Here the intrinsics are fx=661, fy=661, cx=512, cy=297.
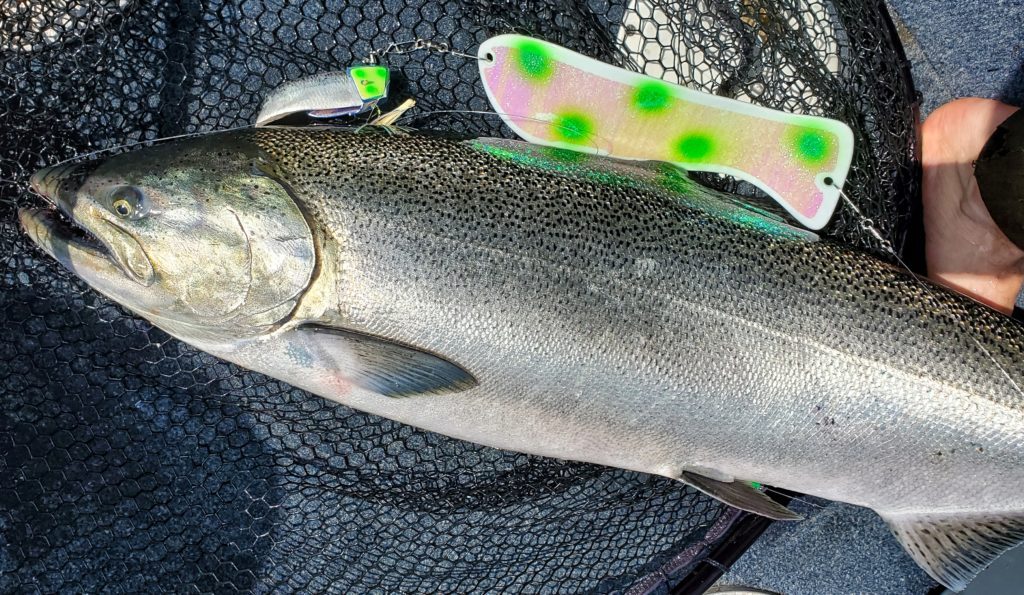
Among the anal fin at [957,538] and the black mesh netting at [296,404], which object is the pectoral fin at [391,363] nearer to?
the black mesh netting at [296,404]

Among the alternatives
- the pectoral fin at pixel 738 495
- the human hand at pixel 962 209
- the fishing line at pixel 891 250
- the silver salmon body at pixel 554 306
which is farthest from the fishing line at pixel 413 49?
the human hand at pixel 962 209

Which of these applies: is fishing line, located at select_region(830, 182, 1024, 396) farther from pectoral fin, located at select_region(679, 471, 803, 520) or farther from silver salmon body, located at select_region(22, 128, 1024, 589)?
pectoral fin, located at select_region(679, 471, 803, 520)

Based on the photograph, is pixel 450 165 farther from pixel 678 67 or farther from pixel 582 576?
pixel 582 576

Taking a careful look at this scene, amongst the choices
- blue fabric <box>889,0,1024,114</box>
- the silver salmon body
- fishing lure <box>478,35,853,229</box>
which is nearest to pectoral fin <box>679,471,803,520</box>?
the silver salmon body

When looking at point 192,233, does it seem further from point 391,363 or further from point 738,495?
point 738,495

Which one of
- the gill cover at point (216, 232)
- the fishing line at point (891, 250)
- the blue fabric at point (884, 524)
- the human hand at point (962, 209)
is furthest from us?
the blue fabric at point (884, 524)

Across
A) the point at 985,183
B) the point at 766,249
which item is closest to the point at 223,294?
the point at 766,249

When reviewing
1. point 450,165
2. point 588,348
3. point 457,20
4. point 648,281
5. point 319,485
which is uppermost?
point 457,20

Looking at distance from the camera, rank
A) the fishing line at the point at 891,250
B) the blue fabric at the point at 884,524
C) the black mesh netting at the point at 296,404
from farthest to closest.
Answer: the blue fabric at the point at 884,524 < the black mesh netting at the point at 296,404 < the fishing line at the point at 891,250
